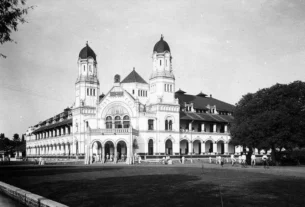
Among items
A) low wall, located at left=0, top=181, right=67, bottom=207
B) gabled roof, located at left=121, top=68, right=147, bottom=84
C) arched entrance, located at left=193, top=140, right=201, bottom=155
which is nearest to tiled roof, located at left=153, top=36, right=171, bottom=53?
gabled roof, located at left=121, top=68, right=147, bottom=84

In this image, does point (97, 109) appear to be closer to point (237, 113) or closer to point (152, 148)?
point (152, 148)

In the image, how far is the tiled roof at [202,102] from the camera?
7203 cm

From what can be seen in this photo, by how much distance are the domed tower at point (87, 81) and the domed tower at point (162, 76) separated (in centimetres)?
1096

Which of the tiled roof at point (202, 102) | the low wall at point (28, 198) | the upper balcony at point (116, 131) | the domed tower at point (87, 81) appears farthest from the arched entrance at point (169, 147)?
the low wall at point (28, 198)

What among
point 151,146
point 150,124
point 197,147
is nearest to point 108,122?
point 150,124

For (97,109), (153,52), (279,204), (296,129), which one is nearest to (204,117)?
(153,52)

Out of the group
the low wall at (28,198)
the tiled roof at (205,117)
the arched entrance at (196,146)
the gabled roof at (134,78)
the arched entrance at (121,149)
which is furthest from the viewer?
the gabled roof at (134,78)

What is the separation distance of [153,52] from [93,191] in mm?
48479

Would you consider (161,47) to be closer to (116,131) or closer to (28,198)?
(116,131)

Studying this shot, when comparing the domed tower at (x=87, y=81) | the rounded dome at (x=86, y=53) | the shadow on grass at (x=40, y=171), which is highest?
the rounded dome at (x=86, y=53)

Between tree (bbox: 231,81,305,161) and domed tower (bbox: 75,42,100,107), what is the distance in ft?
98.3

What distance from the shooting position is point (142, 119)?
6016cm

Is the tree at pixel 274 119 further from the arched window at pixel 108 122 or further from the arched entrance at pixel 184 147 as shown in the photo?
the arched window at pixel 108 122

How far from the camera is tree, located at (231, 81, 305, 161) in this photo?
39875 mm
